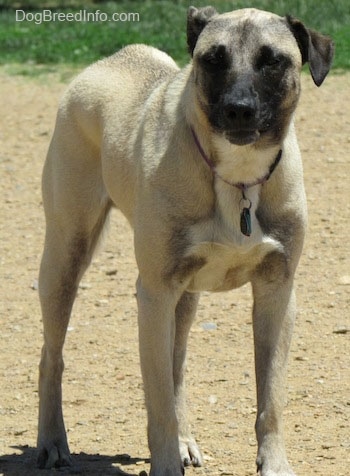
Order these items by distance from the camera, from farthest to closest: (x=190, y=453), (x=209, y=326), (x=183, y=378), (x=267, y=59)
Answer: (x=209, y=326)
(x=183, y=378)
(x=190, y=453)
(x=267, y=59)

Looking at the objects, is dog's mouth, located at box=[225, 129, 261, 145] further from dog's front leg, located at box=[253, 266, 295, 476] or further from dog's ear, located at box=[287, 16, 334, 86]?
dog's front leg, located at box=[253, 266, 295, 476]

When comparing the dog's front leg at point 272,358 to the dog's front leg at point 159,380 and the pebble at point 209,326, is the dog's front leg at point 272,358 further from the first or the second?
the pebble at point 209,326

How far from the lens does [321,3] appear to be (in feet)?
50.5

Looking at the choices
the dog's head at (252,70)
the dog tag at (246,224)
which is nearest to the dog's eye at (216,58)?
the dog's head at (252,70)

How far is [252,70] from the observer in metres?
4.62

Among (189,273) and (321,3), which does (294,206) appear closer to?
(189,273)

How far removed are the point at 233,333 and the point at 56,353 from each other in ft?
4.97

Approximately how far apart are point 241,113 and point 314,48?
0.53 m

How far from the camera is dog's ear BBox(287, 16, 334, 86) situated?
4840 mm

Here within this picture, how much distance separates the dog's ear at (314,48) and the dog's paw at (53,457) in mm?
2046

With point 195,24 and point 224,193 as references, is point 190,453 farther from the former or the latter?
point 195,24

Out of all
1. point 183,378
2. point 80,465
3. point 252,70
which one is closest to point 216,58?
point 252,70

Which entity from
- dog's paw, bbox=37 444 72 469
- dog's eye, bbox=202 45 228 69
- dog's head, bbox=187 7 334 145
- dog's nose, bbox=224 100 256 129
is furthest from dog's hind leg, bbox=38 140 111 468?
dog's nose, bbox=224 100 256 129

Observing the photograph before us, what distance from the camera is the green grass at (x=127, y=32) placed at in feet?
44.7
